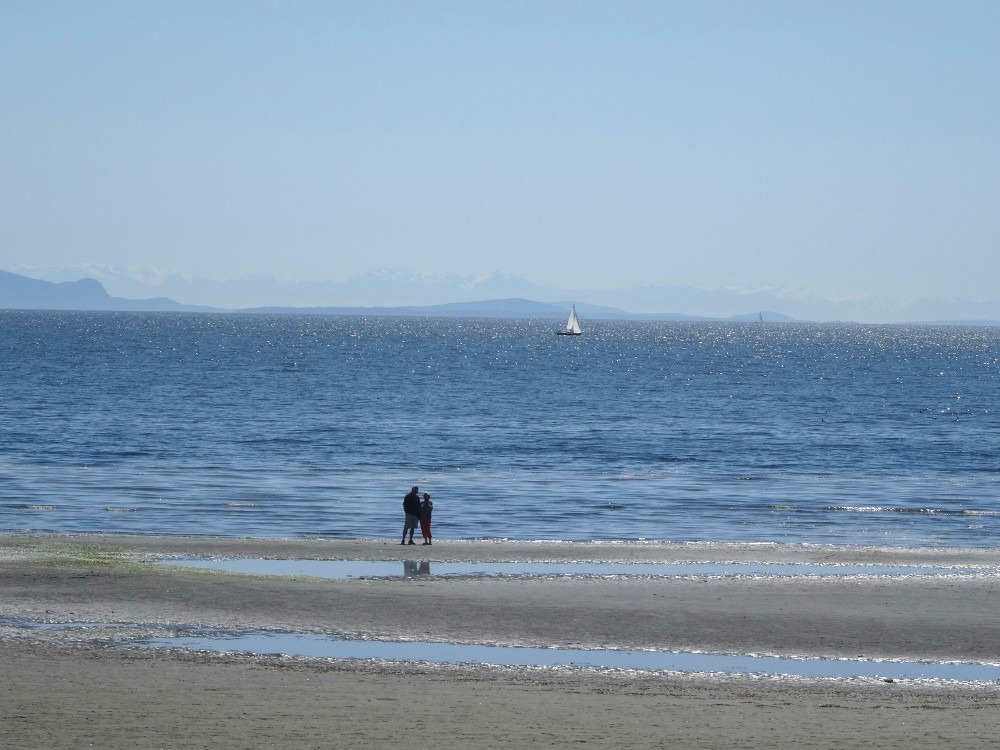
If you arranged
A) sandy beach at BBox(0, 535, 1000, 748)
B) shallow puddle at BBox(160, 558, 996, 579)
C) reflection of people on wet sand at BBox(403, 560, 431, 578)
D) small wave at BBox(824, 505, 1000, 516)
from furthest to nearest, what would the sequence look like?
1. small wave at BBox(824, 505, 1000, 516)
2. shallow puddle at BBox(160, 558, 996, 579)
3. reflection of people on wet sand at BBox(403, 560, 431, 578)
4. sandy beach at BBox(0, 535, 1000, 748)

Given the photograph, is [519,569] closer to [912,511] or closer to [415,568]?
[415,568]

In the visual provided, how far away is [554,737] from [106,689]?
593cm

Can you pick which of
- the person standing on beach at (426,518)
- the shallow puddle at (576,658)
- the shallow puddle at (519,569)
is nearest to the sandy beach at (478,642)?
the shallow puddle at (576,658)

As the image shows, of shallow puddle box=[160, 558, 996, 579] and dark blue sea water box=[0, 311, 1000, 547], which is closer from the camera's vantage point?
shallow puddle box=[160, 558, 996, 579]

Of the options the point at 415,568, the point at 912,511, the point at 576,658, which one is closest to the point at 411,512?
the point at 415,568

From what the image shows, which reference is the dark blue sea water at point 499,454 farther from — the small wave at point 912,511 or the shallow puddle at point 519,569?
the shallow puddle at point 519,569

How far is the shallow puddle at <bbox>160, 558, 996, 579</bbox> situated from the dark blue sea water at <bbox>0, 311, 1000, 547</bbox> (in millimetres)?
5213

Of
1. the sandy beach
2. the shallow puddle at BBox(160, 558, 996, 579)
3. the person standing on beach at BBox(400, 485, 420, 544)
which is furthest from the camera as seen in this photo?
the person standing on beach at BBox(400, 485, 420, 544)

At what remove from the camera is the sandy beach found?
14.5m

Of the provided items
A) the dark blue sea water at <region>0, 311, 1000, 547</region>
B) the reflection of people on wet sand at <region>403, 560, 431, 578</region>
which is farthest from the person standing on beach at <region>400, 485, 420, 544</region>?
the dark blue sea water at <region>0, 311, 1000, 547</region>

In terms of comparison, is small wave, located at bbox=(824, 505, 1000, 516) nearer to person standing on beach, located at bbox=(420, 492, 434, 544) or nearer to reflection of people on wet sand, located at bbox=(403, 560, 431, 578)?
person standing on beach, located at bbox=(420, 492, 434, 544)

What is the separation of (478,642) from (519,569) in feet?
26.0

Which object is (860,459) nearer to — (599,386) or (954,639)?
(954,639)

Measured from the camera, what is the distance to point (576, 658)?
773 inches
